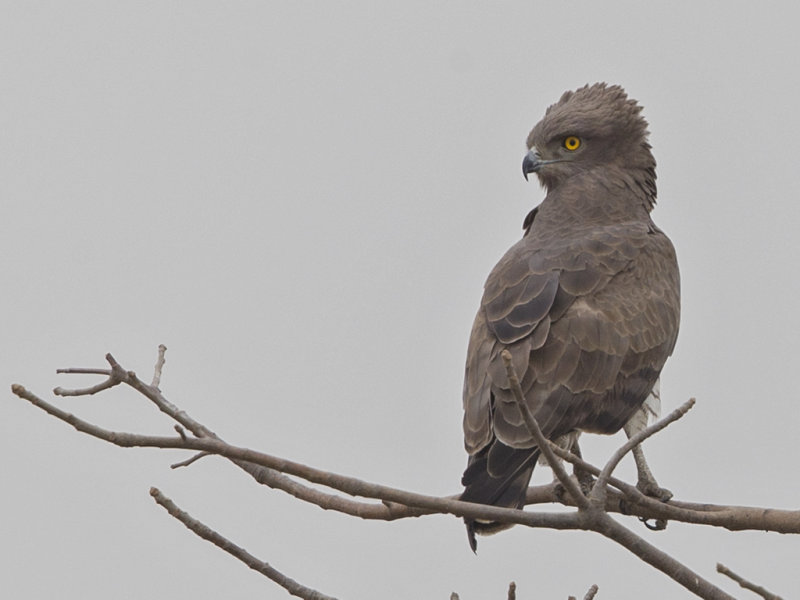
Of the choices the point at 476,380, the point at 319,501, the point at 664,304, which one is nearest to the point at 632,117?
the point at 664,304

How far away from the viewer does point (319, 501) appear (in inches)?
210

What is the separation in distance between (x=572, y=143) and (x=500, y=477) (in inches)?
143

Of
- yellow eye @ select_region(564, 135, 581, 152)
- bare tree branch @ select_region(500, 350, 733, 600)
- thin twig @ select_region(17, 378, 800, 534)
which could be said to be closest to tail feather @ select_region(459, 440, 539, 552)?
thin twig @ select_region(17, 378, 800, 534)

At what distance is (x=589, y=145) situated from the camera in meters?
9.27

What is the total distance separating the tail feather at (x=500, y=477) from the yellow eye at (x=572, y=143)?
10.9ft

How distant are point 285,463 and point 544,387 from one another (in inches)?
126

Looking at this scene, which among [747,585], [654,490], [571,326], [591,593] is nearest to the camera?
[747,585]

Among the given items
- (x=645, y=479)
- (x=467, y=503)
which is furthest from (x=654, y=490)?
(x=467, y=503)

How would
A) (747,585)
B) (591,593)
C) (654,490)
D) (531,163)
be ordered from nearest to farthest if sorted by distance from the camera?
(747,585)
(591,593)
(654,490)
(531,163)

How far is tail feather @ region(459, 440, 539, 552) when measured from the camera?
6.34m

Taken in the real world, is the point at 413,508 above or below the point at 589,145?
below

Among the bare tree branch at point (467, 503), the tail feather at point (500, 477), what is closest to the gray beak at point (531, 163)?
the tail feather at point (500, 477)

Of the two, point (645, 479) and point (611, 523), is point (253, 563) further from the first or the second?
point (645, 479)

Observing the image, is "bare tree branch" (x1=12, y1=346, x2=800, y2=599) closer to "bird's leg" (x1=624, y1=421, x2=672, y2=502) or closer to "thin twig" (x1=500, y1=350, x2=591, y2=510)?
"thin twig" (x1=500, y1=350, x2=591, y2=510)
